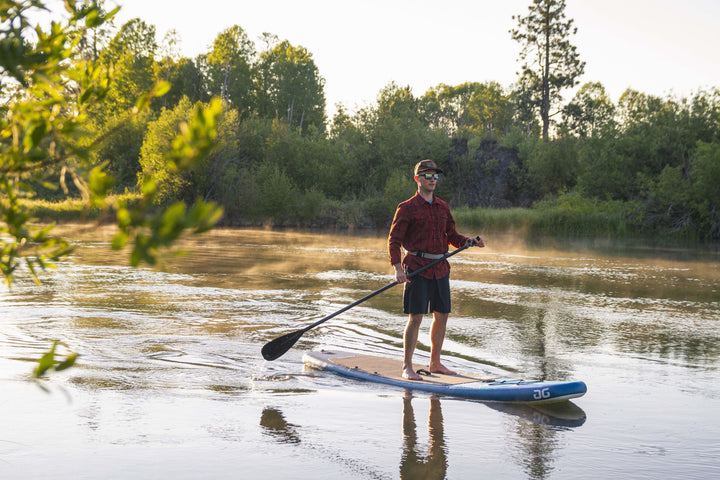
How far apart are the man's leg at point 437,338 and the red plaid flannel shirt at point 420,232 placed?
1.37 ft

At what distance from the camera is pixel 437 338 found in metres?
6.76

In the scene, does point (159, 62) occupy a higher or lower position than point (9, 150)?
higher

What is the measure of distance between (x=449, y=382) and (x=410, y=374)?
393 mm

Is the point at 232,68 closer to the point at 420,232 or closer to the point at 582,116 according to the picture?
the point at 582,116

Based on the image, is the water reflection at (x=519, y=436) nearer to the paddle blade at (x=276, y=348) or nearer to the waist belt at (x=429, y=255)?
the waist belt at (x=429, y=255)

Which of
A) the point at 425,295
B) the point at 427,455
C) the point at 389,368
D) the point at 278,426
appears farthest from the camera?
the point at 389,368

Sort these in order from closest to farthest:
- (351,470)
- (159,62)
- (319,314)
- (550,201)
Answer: (351,470), (319,314), (550,201), (159,62)

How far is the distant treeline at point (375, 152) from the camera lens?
125 ft

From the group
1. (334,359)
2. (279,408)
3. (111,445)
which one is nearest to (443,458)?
(279,408)

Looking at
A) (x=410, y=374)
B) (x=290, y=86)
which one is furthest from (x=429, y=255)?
(x=290, y=86)

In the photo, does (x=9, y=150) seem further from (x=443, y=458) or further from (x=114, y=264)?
(x=114, y=264)

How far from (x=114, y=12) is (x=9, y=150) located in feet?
1.64

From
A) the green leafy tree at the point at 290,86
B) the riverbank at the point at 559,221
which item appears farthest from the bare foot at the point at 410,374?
the green leafy tree at the point at 290,86

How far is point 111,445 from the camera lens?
4785mm
